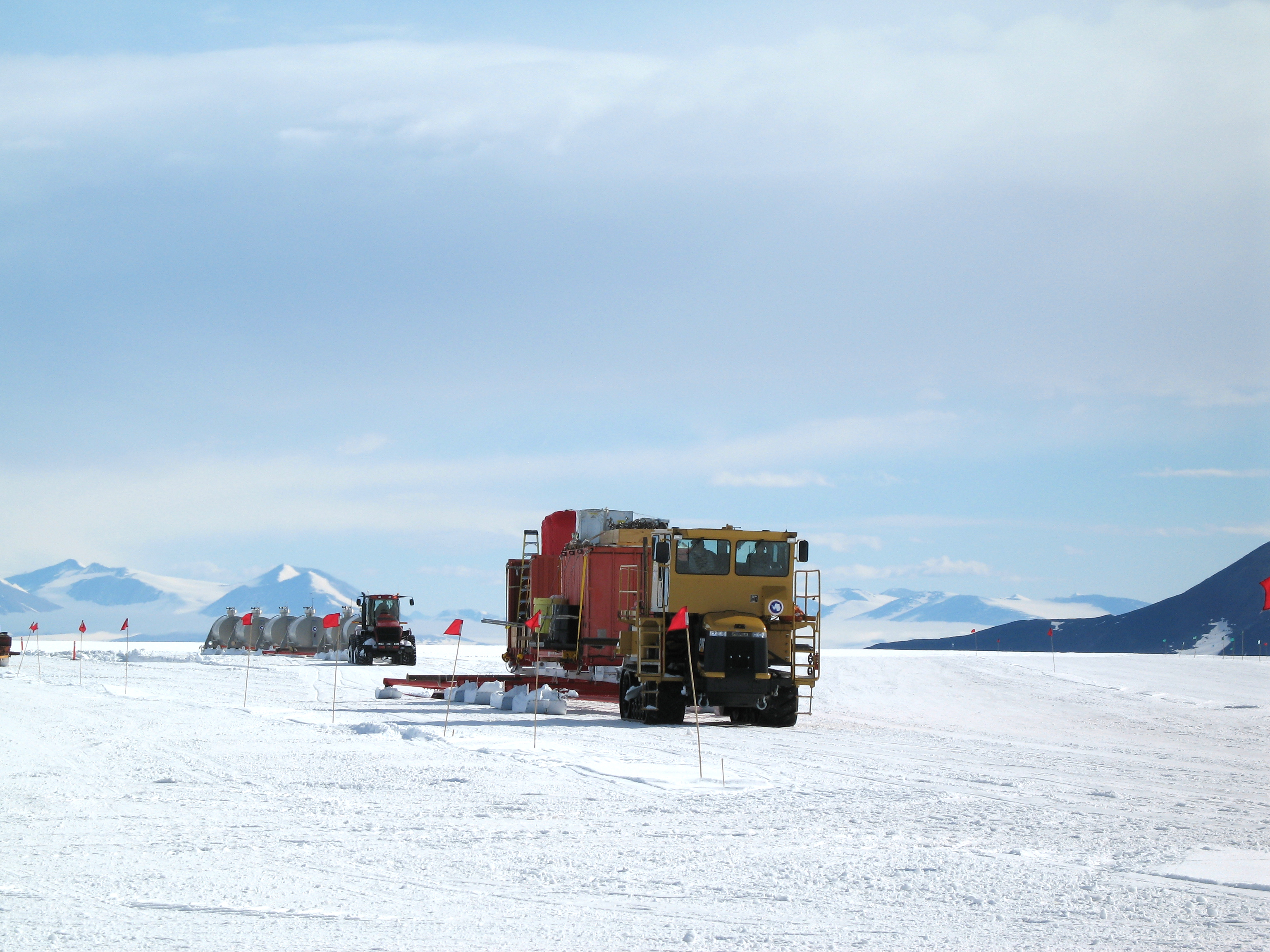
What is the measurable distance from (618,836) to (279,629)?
5311 cm

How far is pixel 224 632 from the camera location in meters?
64.2

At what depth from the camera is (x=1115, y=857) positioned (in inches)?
337

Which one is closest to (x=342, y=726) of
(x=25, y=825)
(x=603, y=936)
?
(x=25, y=825)

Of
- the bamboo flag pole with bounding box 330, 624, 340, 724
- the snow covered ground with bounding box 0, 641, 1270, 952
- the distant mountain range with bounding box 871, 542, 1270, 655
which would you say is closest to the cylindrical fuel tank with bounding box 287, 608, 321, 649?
the bamboo flag pole with bounding box 330, 624, 340, 724

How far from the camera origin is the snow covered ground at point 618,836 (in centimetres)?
664

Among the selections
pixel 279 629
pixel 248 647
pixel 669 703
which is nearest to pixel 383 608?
pixel 248 647

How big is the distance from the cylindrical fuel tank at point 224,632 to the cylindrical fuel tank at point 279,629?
12.9 ft

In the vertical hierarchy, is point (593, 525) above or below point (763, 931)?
above

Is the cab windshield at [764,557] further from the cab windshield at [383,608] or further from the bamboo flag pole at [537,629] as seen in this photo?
the cab windshield at [383,608]

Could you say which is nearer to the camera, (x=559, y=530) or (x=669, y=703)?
(x=669, y=703)

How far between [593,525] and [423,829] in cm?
1709

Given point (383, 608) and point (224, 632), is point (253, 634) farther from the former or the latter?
point (383, 608)

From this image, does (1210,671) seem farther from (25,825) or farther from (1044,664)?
(25,825)

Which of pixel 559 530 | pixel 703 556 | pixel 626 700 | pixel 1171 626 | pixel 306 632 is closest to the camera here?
pixel 703 556
